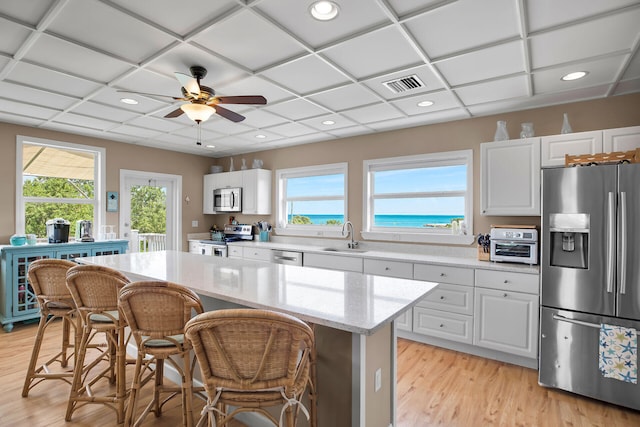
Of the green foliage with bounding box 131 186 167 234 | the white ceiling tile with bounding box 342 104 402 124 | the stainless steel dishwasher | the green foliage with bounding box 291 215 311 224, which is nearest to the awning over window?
the green foliage with bounding box 131 186 167 234

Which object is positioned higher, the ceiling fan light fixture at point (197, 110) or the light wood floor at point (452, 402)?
the ceiling fan light fixture at point (197, 110)

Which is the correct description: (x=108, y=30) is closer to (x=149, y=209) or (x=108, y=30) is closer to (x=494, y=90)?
(x=494, y=90)

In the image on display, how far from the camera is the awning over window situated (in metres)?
4.37

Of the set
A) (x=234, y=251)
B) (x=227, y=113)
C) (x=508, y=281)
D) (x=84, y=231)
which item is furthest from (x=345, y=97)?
(x=84, y=231)

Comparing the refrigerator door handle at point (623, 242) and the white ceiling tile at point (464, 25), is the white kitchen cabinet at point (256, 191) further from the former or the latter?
the refrigerator door handle at point (623, 242)

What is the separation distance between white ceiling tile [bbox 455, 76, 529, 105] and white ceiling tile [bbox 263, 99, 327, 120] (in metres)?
1.41

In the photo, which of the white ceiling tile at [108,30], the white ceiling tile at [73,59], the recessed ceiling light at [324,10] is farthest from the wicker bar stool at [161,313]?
the white ceiling tile at [73,59]

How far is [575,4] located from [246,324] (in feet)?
7.52

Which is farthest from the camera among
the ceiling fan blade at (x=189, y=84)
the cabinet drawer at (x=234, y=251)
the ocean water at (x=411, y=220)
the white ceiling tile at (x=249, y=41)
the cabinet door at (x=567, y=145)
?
the cabinet drawer at (x=234, y=251)

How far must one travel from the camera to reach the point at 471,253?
382 centimetres

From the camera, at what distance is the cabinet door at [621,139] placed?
2732mm

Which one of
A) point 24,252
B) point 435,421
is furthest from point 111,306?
point 24,252

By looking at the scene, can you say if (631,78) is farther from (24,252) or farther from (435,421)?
(24,252)

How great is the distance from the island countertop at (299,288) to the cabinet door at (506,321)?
4.53 feet
